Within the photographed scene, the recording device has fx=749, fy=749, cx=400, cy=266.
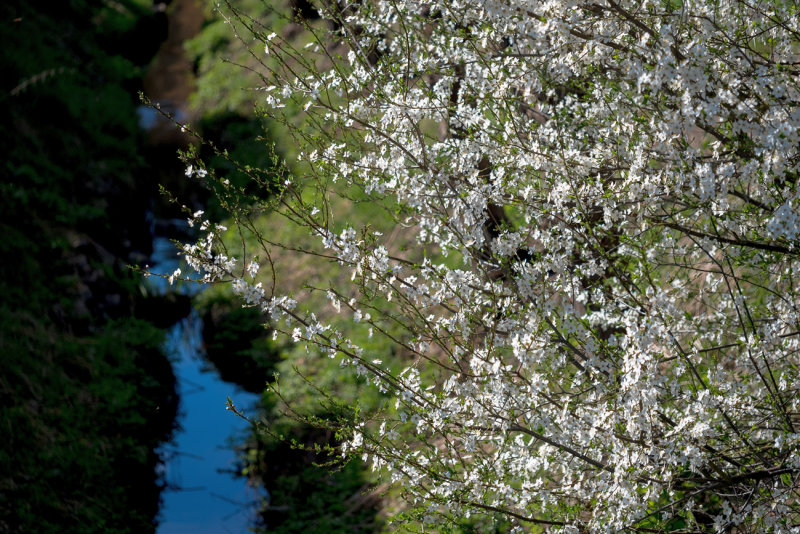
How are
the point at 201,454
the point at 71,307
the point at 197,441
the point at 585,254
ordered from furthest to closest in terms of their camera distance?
the point at 71,307, the point at 197,441, the point at 201,454, the point at 585,254

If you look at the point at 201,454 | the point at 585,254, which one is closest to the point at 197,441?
the point at 201,454

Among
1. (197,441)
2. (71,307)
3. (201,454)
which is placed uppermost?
(71,307)

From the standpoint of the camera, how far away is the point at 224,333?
8.05 metres

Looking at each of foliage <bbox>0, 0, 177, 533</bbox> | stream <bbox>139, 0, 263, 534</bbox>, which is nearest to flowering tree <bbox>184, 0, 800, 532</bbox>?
stream <bbox>139, 0, 263, 534</bbox>

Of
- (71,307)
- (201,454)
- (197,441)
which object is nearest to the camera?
(201,454)

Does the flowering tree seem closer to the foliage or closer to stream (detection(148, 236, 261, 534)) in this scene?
stream (detection(148, 236, 261, 534))

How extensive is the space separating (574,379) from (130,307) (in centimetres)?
622

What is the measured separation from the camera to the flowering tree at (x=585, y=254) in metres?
2.67

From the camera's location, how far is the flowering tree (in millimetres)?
2674

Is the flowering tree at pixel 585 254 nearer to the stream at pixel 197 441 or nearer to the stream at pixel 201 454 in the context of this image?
the stream at pixel 197 441

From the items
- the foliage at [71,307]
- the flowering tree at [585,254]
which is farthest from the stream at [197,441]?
the flowering tree at [585,254]

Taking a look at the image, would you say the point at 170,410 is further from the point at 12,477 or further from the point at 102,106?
the point at 102,106

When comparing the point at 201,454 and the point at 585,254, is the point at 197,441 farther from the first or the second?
the point at 585,254

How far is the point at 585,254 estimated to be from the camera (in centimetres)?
334
